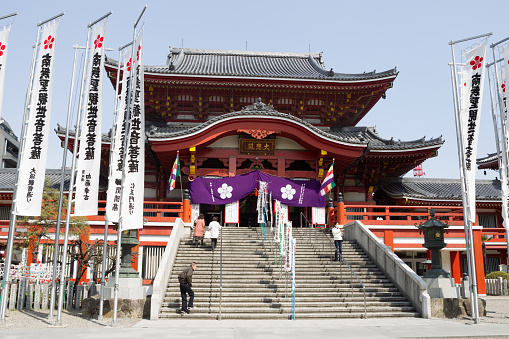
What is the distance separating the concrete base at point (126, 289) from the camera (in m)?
12.0

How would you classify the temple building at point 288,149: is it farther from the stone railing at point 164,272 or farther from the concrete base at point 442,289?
the concrete base at point 442,289

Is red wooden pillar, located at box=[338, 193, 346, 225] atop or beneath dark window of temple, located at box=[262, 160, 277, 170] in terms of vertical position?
beneath

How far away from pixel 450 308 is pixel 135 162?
957cm

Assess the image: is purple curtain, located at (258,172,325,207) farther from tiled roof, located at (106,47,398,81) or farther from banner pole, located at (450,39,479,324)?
banner pole, located at (450,39,479,324)

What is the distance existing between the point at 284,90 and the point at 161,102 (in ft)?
21.7

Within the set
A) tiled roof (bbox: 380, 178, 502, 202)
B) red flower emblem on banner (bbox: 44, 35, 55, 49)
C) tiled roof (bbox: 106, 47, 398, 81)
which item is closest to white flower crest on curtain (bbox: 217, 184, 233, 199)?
tiled roof (bbox: 106, 47, 398, 81)

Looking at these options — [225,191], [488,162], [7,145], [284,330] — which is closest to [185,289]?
[284,330]

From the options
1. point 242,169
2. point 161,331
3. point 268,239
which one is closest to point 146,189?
point 242,169

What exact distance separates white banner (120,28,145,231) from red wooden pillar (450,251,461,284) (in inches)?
618

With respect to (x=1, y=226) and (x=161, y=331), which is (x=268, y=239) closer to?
(x=161, y=331)

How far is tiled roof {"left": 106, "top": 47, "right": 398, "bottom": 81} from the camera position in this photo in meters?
26.6

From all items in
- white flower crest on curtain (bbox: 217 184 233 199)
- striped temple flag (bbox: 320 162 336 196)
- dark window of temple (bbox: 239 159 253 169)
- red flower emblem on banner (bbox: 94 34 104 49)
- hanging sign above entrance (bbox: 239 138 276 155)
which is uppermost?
red flower emblem on banner (bbox: 94 34 104 49)

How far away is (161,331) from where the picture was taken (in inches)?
388

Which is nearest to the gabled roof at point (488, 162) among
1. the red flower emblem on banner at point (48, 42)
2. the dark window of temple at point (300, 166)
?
the dark window of temple at point (300, 166)
